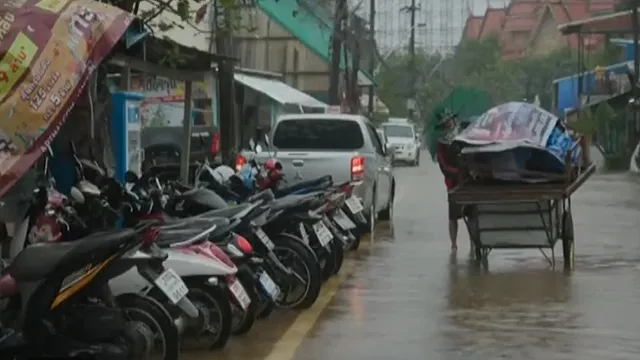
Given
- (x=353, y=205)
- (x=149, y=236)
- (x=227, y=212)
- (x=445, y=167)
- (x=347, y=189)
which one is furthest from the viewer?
(x=445, y=167)

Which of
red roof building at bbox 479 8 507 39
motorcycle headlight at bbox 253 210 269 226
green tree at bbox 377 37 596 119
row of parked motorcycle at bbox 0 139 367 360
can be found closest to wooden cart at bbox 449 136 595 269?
row of parked motorcycle at bbox 0 139 367 360

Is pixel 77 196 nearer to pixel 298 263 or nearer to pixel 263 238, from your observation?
pixel 263 238

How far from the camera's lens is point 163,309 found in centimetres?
898

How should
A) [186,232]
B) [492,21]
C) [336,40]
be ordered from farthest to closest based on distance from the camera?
[492,21]
[336,40]
[186,232]

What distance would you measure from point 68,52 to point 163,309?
176 centimetres

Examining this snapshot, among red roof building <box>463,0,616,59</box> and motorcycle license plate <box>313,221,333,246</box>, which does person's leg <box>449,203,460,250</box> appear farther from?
red roof building <box>463,0,616,59</box>

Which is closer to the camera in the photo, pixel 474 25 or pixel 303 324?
pixel 303 324

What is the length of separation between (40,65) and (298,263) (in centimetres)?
440

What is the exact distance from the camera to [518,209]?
1579 centimetres

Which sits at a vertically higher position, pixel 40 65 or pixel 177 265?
pixel 40 65

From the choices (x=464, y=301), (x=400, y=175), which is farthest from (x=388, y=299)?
(x=400, y=175)

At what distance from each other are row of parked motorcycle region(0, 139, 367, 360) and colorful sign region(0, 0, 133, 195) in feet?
2.02

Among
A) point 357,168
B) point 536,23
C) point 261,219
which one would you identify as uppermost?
point 536,23

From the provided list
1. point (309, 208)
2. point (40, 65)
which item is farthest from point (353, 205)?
point (40, 65)
